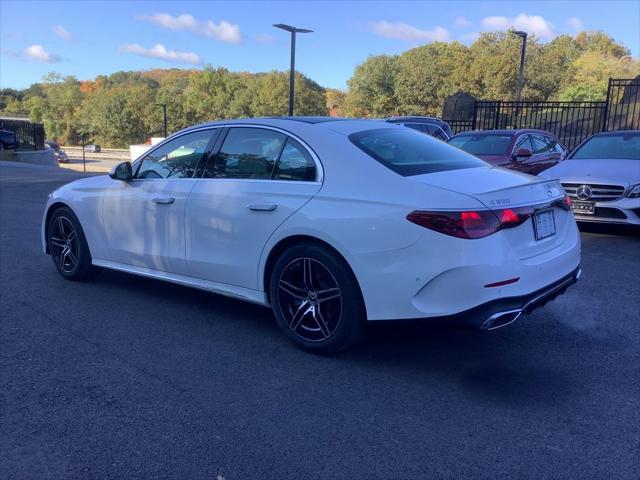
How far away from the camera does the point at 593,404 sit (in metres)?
3.21

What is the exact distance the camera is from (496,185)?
3568 mm

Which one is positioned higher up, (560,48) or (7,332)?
(560,48)

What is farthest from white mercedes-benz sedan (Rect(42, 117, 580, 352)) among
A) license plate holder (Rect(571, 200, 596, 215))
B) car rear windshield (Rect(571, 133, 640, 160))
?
car rear windshield (Rect(571, 133, 640, 160))

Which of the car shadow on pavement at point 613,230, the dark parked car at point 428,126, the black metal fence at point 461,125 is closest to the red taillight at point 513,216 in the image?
the car shadow on pavement at point 613,230

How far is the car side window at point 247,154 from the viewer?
419 cm

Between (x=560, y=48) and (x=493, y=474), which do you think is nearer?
(x=493, y=474)

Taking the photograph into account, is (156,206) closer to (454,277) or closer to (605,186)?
(454,277)

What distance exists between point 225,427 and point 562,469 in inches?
64.8

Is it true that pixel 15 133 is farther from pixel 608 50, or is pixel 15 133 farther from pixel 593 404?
A: pixel 608 50

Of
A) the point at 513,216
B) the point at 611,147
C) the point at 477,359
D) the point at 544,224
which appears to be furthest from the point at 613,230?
the point at 513,216

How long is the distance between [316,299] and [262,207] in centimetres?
76

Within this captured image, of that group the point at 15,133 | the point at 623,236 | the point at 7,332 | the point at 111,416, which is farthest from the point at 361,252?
the point at 15,133

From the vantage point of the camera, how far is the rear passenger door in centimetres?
394

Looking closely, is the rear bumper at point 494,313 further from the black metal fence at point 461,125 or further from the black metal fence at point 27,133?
the black metal fence at point 27,133
